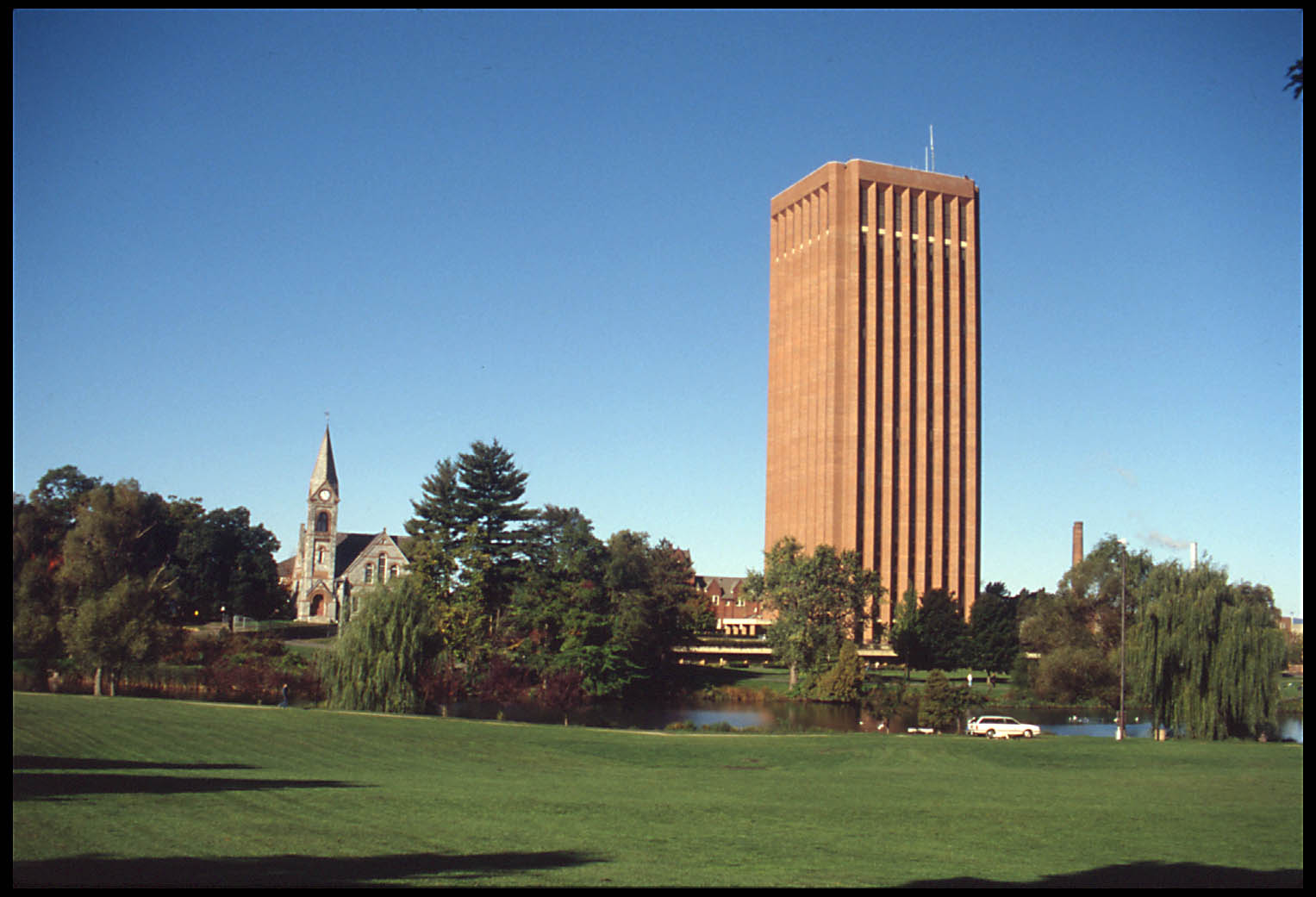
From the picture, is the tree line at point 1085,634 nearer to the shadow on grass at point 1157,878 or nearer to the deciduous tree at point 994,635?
the deciduous tree at point 994,635

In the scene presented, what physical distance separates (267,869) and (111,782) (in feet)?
28.8

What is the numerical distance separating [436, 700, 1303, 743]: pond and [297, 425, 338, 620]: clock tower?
2037 inches

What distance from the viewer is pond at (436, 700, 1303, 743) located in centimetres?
5188

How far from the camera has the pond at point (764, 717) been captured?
170ft

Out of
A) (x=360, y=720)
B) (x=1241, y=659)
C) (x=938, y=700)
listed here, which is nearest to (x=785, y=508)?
(x=938, y=700)

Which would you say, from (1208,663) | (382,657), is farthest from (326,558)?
(1208,663)

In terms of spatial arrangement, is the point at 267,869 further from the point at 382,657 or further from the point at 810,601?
the point at 810,601

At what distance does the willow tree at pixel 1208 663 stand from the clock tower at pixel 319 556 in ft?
264

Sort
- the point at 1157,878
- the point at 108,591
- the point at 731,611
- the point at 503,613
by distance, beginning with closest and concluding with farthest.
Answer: the point at 1157,878, the point at 108,591, the point at 503,613, the point at 731,611

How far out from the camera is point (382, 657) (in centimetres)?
4606

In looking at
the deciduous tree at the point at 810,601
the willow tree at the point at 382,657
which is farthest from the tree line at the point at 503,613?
the deciduous tree at the point at 810,601

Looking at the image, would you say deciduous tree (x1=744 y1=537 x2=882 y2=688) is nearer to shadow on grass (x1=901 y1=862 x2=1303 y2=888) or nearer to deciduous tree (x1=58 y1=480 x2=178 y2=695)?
deciduous tree (x1=58 y1=480 x2=178 y2=695)

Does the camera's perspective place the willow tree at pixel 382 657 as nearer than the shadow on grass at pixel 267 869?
No

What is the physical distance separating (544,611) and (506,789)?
45104 millimetres
